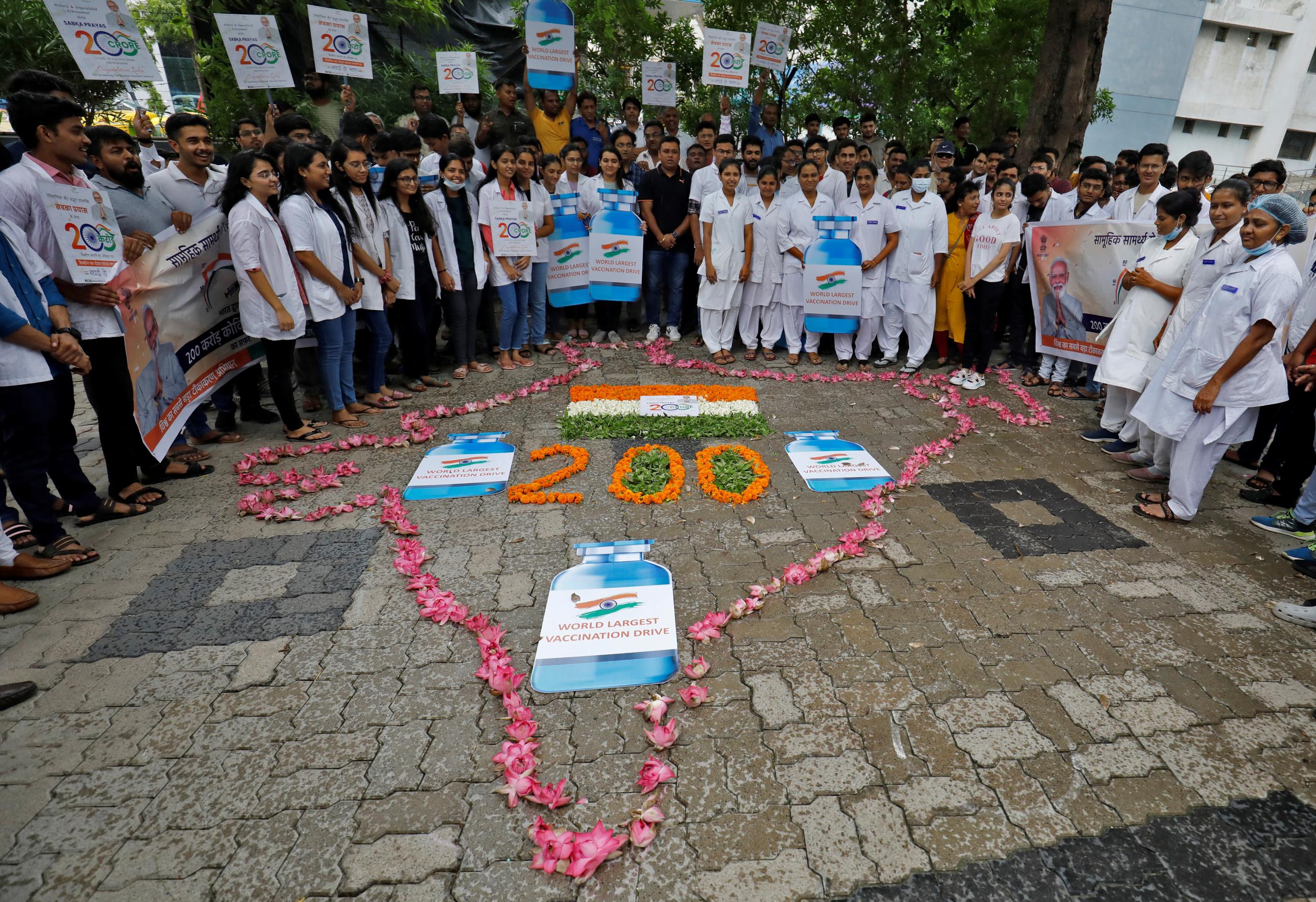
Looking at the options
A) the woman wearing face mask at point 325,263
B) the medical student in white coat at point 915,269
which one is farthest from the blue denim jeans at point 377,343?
the medical student in white coat at point 915,269

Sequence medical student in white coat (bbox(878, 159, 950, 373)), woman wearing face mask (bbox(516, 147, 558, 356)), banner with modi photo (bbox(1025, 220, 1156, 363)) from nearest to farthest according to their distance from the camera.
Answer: banner with modi photo (bbox(1025, 220, 1156, 363))
woman wearing face mask (bbox(516, 147, 558, 356))
medical student in white coat (bbox(878, 159, 950, 373))

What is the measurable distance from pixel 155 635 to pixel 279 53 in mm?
6322

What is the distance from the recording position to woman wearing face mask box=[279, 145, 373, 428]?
16.9ft

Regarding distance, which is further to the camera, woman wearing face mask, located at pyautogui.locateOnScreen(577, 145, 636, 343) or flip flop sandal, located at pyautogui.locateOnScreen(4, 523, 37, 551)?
woman wearing face mask, located at pyautogui.locateOnScreen(577, 145, 636, 343)

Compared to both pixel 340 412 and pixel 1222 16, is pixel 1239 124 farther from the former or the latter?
pixel 340 412

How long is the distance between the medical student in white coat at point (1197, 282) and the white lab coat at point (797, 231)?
136 inches

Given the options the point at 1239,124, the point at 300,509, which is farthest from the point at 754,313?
the point at 1239,124

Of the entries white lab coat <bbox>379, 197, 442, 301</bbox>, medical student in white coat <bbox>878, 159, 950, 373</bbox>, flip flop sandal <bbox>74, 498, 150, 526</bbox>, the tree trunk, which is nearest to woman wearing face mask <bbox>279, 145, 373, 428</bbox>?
white lab coat <bbox>379, 197, 442, 301</bbox>

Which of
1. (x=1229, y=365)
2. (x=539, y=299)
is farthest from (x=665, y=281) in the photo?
(x=1229, y=365)

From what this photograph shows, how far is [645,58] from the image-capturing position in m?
13.8

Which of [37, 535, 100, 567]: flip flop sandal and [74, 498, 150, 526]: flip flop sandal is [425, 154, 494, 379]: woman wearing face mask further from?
[37, 535, 100, 567]: flip flop sandal

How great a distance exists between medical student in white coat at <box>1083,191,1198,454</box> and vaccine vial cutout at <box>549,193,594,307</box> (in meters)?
5.47

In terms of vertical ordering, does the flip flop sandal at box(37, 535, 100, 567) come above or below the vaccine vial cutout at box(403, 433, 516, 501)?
below

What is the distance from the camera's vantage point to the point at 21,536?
4.17m
